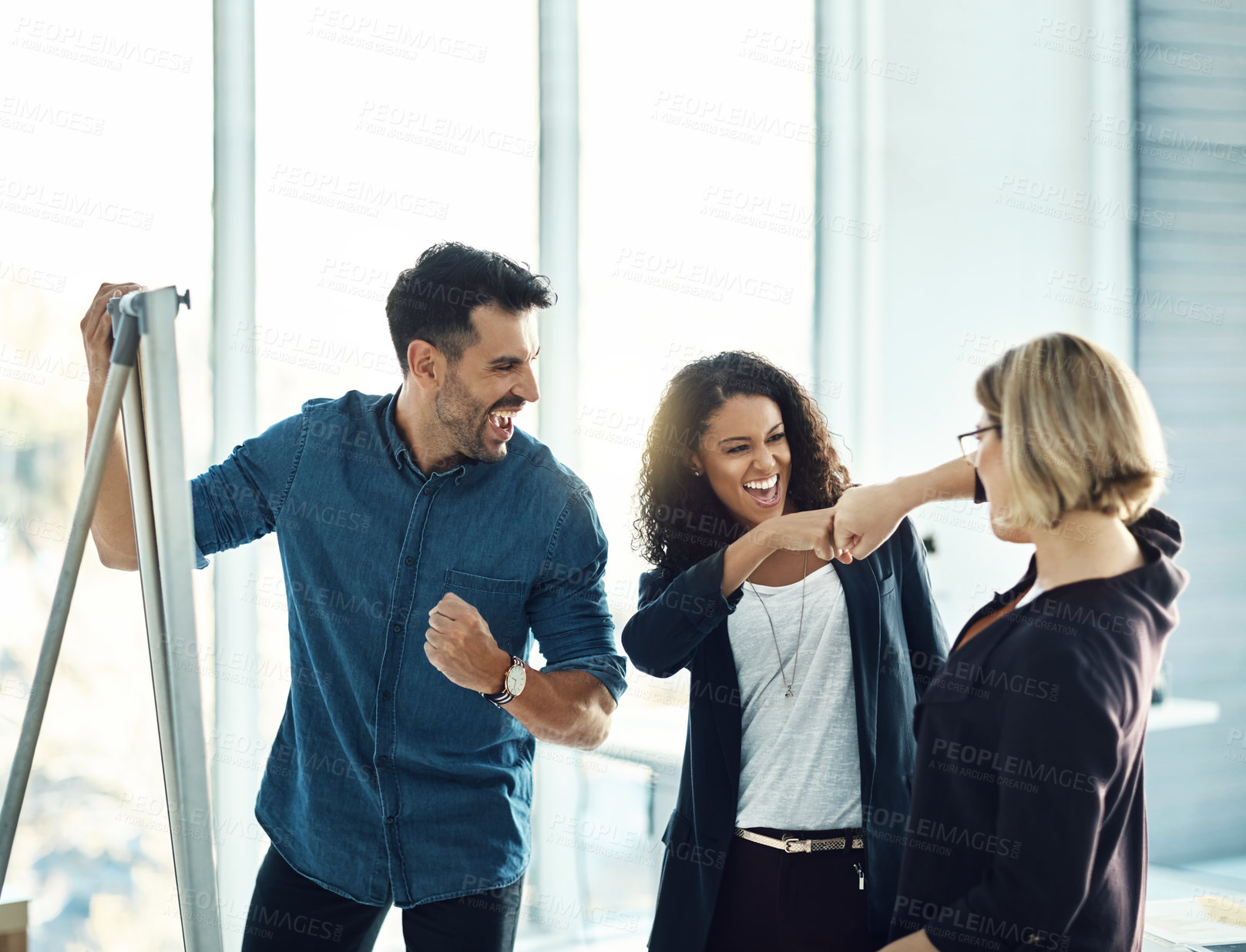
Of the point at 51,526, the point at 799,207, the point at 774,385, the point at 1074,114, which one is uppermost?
the point at 1074,114

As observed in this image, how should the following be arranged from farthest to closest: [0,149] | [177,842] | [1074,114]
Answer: [1074,114], [0,149], [177,842]

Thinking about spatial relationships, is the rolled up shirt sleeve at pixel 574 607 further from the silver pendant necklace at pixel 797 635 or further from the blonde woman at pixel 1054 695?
the blonde woman at pixel 1054 695

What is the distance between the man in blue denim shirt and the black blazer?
0.46 ft

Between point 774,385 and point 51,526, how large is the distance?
5.07ft

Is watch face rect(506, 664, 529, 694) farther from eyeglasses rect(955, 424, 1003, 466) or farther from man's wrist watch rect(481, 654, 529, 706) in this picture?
eyeglasses rect(955, 424, 1003, 466)

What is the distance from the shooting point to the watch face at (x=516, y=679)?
1450 millimetres

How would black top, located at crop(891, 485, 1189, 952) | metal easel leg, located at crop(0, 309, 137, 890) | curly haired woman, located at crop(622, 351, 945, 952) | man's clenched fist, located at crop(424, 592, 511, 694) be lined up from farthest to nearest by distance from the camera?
curly haired woman, located at crop(622, 351, 945, 952) < man's clenched fist, located at crop(424, 592, 511, 694) < metal easel leg, located at crop(0, 309, 137, 890) < black top, located at crop(891, 485, 1189, 952)

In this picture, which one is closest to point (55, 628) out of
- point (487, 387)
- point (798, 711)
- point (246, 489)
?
point (246, 489)

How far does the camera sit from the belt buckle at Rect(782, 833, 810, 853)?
58.3 inches

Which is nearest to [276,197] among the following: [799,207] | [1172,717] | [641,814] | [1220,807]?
[799,207]

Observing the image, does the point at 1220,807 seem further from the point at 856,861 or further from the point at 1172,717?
the point at 856,861

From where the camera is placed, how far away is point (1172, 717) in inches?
120

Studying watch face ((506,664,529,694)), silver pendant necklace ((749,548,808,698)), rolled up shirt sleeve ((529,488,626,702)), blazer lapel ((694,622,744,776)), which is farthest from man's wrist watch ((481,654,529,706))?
silver pendant necklace ((749,548,808,698))

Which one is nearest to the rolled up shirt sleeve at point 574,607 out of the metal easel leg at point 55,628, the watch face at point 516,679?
the watch face at point 516,679
